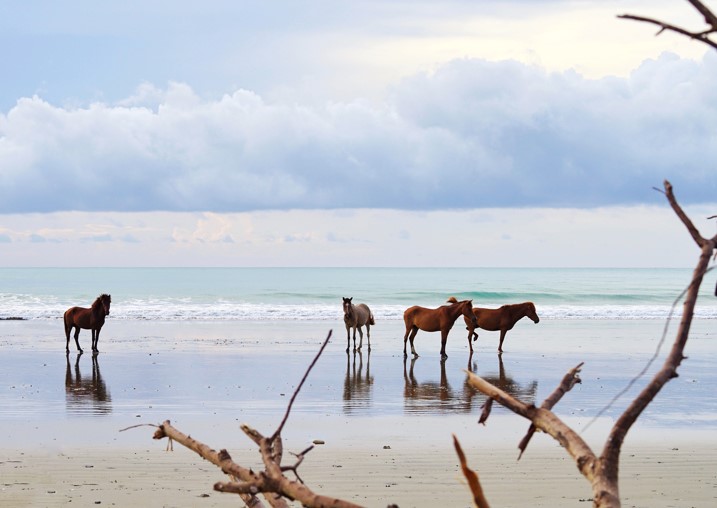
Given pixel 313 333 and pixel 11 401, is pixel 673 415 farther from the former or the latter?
pixel 313 333

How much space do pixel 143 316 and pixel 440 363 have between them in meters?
17.1

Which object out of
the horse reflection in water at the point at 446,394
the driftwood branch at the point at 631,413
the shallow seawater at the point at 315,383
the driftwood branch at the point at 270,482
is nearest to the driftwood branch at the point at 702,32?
the driftwood branch at the point at 631,413

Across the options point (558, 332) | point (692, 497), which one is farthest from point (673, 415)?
point (558, 332)

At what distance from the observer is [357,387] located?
47.0 feet

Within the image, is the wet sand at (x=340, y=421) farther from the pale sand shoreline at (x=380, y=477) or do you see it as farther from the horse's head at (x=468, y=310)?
the horse's head at (x=468, y=310)

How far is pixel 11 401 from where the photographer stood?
12.9 metres

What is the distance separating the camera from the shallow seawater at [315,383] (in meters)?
11.2

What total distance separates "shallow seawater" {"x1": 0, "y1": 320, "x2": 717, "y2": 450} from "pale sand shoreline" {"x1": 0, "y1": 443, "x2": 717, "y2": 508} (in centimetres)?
84

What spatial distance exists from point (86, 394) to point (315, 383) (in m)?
3.43

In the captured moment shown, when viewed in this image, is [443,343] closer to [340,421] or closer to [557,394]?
[340,421]

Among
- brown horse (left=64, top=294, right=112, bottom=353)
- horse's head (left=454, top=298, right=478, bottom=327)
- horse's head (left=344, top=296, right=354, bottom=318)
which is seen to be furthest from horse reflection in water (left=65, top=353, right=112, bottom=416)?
horse's head (left=454, top=298, right=478, bottom=327)

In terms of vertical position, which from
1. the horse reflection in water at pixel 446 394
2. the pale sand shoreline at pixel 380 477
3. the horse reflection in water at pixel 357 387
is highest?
the horse reflection in water at pixel 357 387

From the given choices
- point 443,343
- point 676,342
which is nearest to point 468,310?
point 443,343

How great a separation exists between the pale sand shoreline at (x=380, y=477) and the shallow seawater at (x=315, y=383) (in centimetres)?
84
